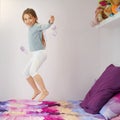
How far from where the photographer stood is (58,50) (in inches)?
97.5

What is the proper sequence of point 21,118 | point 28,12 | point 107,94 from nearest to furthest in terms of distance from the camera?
point 21,118, point 107,94, point 28,12

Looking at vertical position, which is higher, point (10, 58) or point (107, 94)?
point (10, 58)

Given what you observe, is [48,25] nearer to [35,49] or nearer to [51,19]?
[51,19]

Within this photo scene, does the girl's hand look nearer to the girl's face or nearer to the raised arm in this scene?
the raised arm

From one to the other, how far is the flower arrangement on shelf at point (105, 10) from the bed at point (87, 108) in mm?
467

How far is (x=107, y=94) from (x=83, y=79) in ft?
2.93

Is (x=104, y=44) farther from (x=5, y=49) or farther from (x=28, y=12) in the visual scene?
(x=5, y=49)

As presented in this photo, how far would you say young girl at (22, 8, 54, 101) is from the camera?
237 cm

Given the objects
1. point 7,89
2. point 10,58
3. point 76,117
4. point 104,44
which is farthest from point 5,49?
point 76,117

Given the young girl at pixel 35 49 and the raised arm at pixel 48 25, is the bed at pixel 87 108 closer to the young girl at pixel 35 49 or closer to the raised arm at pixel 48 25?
the young girl at pixel 35 49

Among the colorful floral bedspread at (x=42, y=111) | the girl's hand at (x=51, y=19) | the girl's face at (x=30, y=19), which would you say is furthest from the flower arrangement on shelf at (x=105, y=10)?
the colorful floral bedspread at (x=42, y=111)

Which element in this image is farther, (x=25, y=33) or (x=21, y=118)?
(x=25, y=33)

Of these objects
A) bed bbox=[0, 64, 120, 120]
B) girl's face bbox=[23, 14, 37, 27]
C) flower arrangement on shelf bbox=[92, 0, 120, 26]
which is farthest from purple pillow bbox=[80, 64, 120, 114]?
girl's face bbox=[23, 14, 37, 27]

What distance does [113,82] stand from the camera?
5.47 ft
